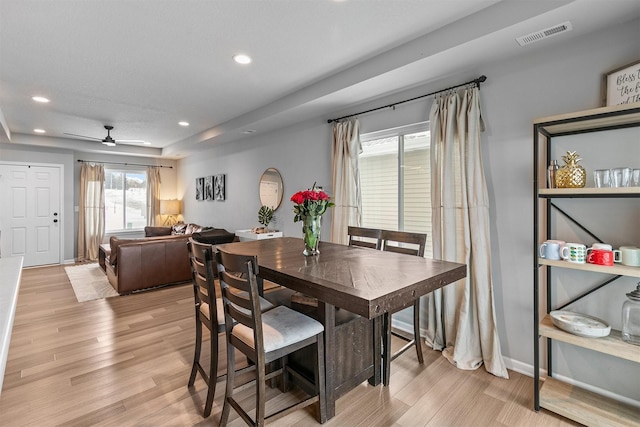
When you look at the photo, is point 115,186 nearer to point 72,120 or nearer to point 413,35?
point 72,120

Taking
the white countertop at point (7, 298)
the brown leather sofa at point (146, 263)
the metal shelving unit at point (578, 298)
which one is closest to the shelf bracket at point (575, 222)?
the metal shelving unit at point (578, 298)

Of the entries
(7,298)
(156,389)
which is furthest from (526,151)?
(156,389)

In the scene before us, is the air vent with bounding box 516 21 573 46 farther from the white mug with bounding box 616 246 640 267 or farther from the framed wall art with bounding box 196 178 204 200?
the framed wall art with bounding box 196 178 204 200

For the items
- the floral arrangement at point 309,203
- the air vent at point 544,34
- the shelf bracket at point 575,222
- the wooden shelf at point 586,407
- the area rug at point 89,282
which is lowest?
the wooden shelf at point 586,407

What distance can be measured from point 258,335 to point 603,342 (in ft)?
6.55

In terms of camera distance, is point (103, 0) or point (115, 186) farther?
point (115, 186)

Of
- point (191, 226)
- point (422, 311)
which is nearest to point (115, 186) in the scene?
point (191, 226)

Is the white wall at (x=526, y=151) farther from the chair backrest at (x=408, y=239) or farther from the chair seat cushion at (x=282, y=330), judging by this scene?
the chair seat cushion at (x=282, y=330)

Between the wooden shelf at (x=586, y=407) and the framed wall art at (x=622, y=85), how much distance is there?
187 centimetres

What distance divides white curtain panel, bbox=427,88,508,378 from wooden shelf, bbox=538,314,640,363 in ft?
1.43

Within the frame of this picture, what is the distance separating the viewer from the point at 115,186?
7.41 metres

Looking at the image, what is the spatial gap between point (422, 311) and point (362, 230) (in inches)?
39.5

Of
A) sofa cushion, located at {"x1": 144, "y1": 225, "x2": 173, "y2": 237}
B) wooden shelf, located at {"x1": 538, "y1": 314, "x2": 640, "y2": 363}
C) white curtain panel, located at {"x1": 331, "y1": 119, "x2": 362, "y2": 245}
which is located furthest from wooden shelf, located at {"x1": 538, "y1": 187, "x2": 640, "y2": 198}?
sofa cushion, located at {"x1": 144, "y1": 225, "x2": 173, "y2": 237}

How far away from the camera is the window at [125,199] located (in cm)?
731
